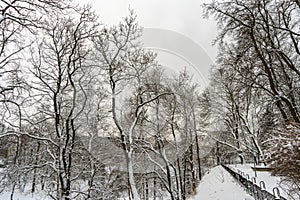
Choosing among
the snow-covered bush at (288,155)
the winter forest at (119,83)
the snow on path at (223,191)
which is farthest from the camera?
the snow on path at (223,191)

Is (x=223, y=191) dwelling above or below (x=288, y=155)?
below

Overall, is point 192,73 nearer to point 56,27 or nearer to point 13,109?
point 56,27

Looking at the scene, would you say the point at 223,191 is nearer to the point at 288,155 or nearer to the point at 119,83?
the point at 119,83

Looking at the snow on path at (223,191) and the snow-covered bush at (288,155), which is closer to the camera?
the snow-covered bush at (288,155)

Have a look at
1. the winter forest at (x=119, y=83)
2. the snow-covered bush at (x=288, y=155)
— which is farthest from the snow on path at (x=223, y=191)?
the snow-covered bush at (x=288, y=155)

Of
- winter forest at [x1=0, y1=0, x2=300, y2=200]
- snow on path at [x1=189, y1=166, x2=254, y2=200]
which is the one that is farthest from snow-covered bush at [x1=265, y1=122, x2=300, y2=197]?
snow on path at [x1=189, y1=166, x2=254, y2=200]

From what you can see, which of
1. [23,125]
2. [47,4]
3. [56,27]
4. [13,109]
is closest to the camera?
[47,4]

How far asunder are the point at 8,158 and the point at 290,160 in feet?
64.9

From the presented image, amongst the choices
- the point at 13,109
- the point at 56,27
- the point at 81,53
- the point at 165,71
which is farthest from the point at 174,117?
the point at 13,109

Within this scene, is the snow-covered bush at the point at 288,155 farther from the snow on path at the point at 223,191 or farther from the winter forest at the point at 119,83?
the snow on path at the point at 223,191

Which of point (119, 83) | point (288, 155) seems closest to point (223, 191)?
point (119, 83)

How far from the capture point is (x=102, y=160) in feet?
49.9

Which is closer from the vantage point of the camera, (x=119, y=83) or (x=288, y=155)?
(x=288, y=155)

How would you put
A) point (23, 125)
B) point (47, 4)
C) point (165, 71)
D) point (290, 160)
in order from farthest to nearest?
point (165, 71) → point (23, 125) → point (47, 4) → point (290, 160)
